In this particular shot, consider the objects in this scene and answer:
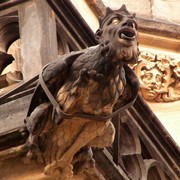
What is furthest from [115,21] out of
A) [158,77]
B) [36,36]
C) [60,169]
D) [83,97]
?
[158,77]

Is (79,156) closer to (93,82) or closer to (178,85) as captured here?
(93,82)

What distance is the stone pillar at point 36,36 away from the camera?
854 centimetres

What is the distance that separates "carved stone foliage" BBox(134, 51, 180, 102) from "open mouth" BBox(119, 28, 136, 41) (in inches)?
103

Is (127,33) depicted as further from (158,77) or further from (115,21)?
(158,77)

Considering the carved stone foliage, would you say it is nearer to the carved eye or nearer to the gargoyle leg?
the gargoyle leg

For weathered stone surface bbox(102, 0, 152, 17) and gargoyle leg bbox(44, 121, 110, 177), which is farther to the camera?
weathered stone surface bbox(102, 0, 152, 17)

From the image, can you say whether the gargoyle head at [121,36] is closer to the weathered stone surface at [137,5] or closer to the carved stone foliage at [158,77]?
the carved stone foliage at [158,77]

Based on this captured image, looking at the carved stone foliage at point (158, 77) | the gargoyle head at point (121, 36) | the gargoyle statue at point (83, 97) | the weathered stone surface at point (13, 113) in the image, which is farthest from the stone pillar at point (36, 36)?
the carved stone foliage at point (158, 77)

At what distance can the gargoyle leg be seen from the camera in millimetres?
8062

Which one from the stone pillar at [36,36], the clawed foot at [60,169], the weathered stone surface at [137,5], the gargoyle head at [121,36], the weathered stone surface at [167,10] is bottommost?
the weathered stone surface at [167,10]

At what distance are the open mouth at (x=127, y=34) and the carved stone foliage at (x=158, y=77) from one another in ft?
8.59

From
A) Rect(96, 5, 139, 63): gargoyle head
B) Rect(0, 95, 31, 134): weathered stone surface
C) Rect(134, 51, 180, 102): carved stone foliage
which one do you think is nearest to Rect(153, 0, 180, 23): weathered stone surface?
Rect(134, 51, 180, 102): carved stone foliage

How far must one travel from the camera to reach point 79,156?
26.9ft

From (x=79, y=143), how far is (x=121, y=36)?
572 mm
